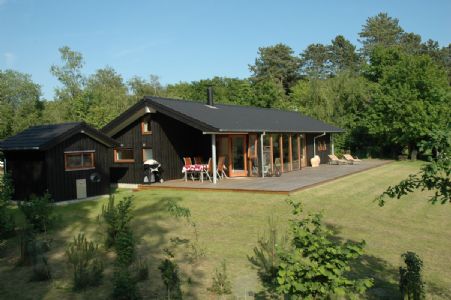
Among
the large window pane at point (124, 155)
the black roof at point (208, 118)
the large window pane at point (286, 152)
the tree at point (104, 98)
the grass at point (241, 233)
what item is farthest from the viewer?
the tree at point (104, 98)

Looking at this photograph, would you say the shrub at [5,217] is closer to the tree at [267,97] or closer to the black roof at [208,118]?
the black roof at [208,118]

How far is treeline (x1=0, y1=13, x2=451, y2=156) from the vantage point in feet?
95.7

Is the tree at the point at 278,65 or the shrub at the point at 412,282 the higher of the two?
the tree at the point at 278,65

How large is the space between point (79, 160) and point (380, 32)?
5558cm

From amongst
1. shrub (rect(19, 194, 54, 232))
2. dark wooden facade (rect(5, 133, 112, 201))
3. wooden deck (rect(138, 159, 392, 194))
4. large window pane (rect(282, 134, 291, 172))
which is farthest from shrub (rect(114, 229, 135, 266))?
large window pane (rect(282, 134, 291, 172))

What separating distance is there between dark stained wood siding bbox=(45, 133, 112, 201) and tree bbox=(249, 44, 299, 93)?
47181 mm

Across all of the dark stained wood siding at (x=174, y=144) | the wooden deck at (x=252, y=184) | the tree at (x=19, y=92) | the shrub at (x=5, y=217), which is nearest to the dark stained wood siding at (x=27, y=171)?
the wooden deck at (x=252, y=184)

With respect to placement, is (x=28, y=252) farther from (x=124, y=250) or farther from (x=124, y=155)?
(x=124, y=155)

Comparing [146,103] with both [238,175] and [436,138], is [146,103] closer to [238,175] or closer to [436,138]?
[238,175]

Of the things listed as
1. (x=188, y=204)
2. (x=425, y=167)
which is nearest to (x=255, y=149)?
(x=188, y=204)

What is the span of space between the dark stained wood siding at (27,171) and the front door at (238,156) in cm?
823

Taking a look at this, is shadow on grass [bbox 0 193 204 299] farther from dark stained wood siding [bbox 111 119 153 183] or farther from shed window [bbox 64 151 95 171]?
dark stained wood siding [bbox 111 119 153 183]

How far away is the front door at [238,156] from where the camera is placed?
63.3 ft

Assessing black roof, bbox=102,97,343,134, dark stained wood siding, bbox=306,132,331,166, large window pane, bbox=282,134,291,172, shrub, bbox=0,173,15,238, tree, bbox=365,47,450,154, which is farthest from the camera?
tree, bbox=365,47,450,154
